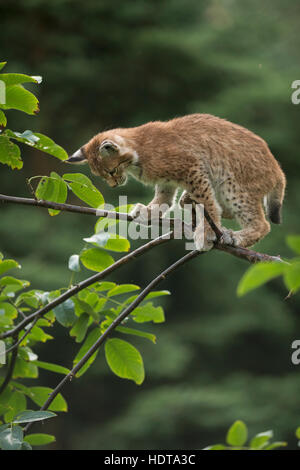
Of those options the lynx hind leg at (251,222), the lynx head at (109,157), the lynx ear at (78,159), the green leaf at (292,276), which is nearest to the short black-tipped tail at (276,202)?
the lynx hind leg at (251,222)

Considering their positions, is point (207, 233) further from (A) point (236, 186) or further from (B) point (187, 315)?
(B) point (187, 315)

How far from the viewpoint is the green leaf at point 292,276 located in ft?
3.10

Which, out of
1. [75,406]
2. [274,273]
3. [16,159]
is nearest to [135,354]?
[16,159]

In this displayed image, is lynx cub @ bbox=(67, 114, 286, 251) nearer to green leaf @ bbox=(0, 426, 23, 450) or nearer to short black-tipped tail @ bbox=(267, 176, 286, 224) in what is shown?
short black-tipped tail @ bbox=(267, 176, 286, 224)

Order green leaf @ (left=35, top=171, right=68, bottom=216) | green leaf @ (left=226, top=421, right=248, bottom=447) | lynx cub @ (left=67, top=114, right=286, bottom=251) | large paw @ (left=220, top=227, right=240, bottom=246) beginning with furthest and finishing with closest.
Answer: lynx cub @ (left=67, top=114, right=286, bottom=251), large paw @ (left=220, top=227, right=240, bottom=246), green leaf @ (left=35, top=171, right=68, bottom=216), green leaf @ (left=226, top=421, right=248, bottom=447)

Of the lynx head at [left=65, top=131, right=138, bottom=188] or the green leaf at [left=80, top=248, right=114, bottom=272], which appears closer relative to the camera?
the green leaf at [left=80, top=248, right=114, bottom=272]

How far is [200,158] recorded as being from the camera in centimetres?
310

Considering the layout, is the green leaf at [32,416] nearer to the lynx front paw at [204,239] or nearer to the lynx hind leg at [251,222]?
the lynx front paw at [204,239]

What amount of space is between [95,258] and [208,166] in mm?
1045

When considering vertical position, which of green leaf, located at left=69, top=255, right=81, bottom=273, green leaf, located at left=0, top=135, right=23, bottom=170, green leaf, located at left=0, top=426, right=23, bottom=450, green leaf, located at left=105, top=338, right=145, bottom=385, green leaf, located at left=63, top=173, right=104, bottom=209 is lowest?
green leaf, located at left=0, top=426, right=23, bottom=450

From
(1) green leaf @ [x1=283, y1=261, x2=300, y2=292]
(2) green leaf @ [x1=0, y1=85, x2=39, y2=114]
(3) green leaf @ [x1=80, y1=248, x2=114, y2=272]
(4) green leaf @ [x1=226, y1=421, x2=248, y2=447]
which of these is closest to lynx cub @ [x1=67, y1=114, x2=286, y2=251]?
(3) green leaf @ [x1=80, y1=248, x2=114, y2=272]

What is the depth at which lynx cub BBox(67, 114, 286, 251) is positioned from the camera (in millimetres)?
3055

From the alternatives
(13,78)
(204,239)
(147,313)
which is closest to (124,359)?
(147,313)

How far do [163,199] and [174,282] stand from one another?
6166 millimetres
